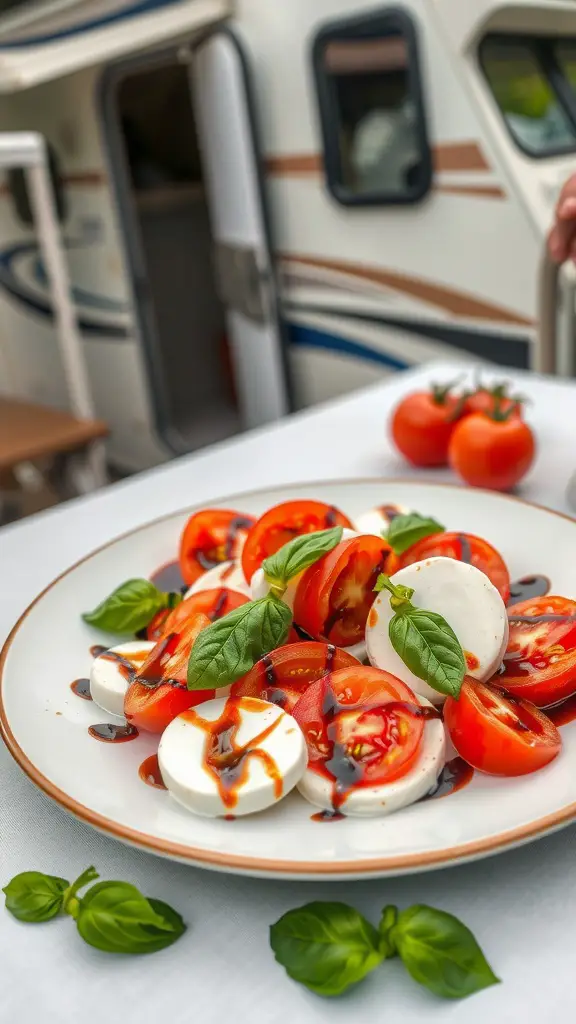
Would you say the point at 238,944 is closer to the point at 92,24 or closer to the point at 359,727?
the point at 359,727

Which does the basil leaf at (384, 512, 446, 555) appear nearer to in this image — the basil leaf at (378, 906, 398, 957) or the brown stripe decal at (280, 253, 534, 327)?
the basil leaf at (378, 906, 398, 957)

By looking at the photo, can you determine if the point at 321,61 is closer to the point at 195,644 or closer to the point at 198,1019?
the point at 195,644

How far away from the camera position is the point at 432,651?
599 millimetres

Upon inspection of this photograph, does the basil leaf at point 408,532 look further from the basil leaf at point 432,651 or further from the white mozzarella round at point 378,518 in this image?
the basil leaf at point 432,651

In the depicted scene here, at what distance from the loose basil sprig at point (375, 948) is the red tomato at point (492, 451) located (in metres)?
0.74

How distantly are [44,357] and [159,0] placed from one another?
6.80ft

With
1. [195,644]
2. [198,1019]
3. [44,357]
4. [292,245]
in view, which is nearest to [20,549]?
[195,644]

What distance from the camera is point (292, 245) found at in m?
3.50

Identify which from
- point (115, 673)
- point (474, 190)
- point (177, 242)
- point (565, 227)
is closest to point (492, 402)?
point (565, 227)

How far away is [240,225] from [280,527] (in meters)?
2.90

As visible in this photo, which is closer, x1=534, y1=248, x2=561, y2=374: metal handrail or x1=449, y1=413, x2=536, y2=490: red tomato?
x1=449, y1=413, x2=536, y2=490: red tomato

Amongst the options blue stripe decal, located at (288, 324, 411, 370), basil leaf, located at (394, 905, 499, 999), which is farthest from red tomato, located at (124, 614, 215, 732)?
blue stripe decal, located at (288, 324, 411, 370)

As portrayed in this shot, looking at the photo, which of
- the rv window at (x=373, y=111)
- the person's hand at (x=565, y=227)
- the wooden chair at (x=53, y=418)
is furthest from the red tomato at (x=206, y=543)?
the rv window at (x=373, y=111)

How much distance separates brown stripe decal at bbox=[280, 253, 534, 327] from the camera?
9.60 feet
